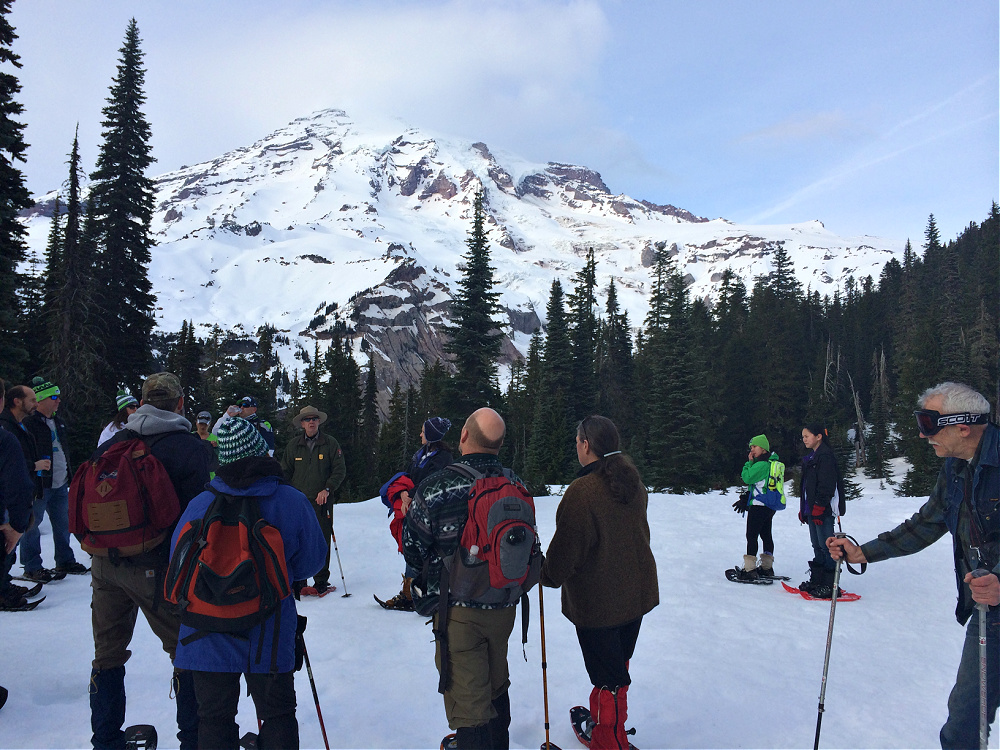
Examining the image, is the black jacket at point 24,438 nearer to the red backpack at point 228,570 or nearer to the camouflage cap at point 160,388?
the camouflage cap at point 160,388

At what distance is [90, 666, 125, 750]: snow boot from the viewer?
10.7 feet

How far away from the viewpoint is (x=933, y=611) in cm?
656

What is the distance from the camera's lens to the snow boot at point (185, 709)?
124 inches

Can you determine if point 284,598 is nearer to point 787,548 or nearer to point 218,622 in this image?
point 218,622

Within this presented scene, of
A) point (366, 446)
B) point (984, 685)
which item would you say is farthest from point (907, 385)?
point (984, 685)

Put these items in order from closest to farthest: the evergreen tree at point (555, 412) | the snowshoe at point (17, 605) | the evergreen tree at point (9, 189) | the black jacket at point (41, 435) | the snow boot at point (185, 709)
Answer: the snow boot at point (185, 709), the snowshoe at point (17, 605), the black jacket at point (41, 435), the evergreen tree at point (9, 189), the evergreen tree at point (555, 412)

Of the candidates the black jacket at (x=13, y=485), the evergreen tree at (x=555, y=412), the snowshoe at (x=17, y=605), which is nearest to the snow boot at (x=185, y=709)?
the black jacket at (x=13, y=485)

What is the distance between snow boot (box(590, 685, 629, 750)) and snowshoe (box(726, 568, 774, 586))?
5.05 m

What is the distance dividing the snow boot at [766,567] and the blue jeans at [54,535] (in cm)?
880

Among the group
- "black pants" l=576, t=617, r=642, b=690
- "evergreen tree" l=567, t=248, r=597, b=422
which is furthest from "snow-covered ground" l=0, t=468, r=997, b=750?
"evergreen tree" l=567, t=248, r=597, b=422

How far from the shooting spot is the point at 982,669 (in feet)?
8.98

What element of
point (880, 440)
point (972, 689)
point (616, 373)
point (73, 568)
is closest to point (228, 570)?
point (972, 689)

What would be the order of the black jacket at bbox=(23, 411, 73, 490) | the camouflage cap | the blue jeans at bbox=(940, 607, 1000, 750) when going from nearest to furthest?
the blue jeans at bbox=(940, 607, 1000, 750) < the camouflage cap < the black jacket at bbox=(23, 411, 73, 490)

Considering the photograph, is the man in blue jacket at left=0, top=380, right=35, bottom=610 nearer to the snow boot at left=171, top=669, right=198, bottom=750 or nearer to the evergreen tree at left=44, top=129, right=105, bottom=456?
the snow boot at left=171, top=669, right=198, bottom=750
